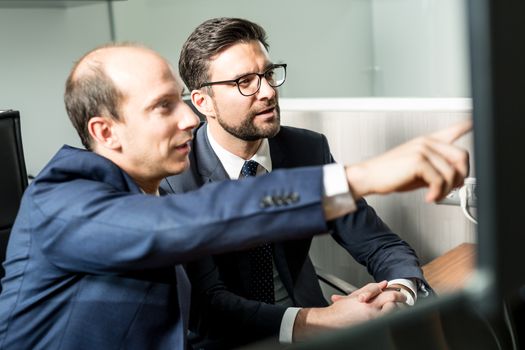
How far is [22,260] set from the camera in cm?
65

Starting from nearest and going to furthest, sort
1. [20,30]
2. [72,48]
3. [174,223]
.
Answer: [174,223] < [20,30] < [72,48]

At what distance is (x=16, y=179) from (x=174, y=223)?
21.7 inches

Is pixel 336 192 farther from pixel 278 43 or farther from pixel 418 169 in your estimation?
pixel 278 43

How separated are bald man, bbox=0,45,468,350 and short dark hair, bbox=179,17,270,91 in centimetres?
44

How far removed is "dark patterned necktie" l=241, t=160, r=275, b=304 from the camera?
1.04 m

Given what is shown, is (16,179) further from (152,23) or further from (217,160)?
(152,23)

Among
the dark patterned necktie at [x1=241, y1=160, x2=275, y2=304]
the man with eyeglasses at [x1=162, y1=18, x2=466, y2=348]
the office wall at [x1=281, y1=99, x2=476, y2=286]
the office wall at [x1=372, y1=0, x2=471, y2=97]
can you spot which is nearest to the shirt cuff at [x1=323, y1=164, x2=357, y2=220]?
the man with eyeglasses at [x1=162, y1=18, x2=466, y2=348]

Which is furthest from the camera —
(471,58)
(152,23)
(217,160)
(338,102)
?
(152,23)

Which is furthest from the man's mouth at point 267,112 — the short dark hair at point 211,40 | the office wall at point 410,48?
the office wall at point 410,48

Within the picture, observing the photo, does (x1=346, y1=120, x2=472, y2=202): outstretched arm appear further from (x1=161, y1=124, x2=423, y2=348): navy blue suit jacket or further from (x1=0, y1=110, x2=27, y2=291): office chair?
(x1=0, y1=110, x2=27, y2=291): office chair

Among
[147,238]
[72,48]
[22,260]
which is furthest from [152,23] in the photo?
[147,238]

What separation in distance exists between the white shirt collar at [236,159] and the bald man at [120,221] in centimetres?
35

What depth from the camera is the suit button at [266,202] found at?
444mm

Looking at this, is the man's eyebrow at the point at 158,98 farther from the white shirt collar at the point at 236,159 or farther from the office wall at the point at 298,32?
the office wall at the point at 298,32
